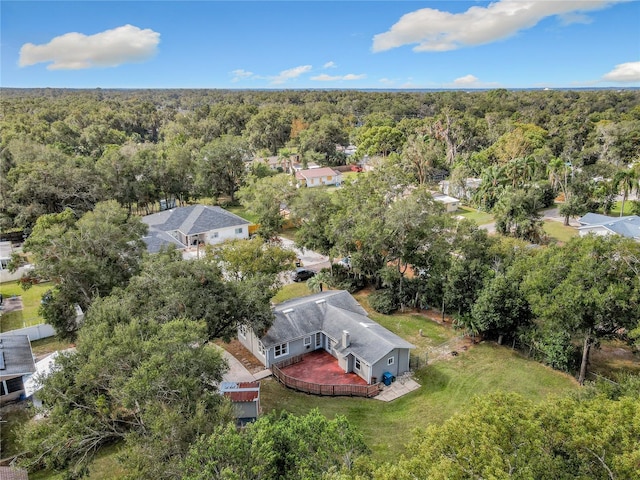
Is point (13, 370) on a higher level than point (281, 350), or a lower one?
higher

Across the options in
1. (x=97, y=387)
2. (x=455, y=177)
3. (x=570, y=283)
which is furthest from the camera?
(x=455, y=177)

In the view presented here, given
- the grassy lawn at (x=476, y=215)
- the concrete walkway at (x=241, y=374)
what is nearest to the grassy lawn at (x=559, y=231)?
the grassy lawn at (x=476, y=215)

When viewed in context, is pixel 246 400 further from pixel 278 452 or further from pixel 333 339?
pixel 278 452

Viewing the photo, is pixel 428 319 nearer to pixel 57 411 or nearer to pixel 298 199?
pixel 298 199

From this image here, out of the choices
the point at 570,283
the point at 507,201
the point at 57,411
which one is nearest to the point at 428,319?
the point at 570,283

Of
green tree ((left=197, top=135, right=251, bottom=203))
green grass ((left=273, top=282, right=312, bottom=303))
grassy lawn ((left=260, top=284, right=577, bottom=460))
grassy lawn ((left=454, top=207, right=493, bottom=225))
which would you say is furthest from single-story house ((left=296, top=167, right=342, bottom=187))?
grassy lawn ((left=260, top=284, right=577, bottom=460))

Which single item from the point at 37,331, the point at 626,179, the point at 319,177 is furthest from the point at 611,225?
the point at 37,331
